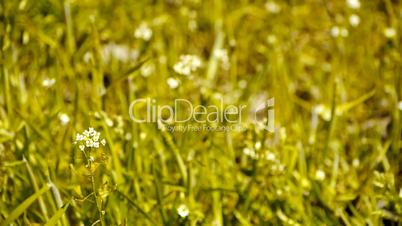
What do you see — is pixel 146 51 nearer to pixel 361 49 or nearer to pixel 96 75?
pixel 96 75

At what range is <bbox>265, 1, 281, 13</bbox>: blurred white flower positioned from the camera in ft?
9.42

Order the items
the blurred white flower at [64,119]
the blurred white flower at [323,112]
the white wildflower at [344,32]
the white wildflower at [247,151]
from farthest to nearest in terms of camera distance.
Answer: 1. the white wildflower at [344,32]
2. the blurred white flower at [323,112]
3. the blurred white flower at [64,119]
4. the white wildflower at [247,151]

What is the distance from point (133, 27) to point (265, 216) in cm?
127

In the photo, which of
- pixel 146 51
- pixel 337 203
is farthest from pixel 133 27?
pixel 337 203

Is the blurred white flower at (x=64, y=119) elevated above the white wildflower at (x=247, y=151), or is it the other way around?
the blurred white flower at (x=64, y=119)

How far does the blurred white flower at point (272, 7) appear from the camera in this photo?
2873 millimetres

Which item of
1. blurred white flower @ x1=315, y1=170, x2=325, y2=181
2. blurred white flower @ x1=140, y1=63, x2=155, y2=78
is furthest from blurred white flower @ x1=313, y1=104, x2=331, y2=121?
blurred white flower @ x1=140, y1=63, x2=155, y2=78

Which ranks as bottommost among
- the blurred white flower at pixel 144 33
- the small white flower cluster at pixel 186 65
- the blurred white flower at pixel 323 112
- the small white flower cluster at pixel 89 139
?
the blurred white flower at pixel 323 112

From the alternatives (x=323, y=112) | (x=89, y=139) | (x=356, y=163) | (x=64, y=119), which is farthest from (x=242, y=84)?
(x=89, y=139)

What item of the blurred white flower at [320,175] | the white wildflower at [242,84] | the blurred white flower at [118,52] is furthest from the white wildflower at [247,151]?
the blurred white flower at [118,52]

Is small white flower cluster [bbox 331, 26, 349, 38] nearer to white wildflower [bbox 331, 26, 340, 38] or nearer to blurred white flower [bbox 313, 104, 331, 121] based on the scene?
white wildflower [bbox 331, 26, 340, 38]

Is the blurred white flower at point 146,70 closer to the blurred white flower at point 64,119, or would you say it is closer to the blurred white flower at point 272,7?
the blurred white flower at point 64,119

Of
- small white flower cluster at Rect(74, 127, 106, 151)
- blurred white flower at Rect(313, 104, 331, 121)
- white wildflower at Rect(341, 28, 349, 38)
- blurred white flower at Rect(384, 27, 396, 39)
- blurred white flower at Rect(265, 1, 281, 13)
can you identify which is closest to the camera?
small white flower cluster at Rect(74, 127, 106, 151)

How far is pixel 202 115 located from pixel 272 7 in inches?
40.7
